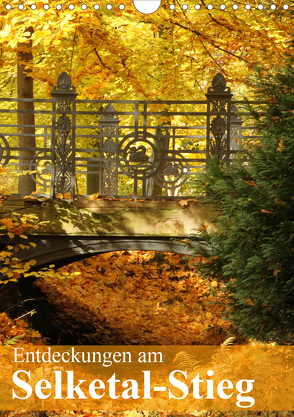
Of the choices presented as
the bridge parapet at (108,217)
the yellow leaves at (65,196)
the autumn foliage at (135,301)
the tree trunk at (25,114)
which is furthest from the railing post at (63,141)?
the autumn foliage at (135,301)

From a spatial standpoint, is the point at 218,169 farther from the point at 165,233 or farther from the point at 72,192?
the point at 72,192

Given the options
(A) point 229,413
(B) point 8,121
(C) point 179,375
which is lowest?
(C) point 179,375

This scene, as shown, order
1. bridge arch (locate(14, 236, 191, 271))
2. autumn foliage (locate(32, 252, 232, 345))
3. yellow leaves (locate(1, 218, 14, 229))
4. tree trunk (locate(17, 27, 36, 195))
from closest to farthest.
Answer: yellow leaves (locate(1, 218, 14, 229))
bridge arch (locate(14, 236, 191, 271))
tree trunk (locate(17, 27, 36, 195))
autumn foliage (locate(32, 252, 232, 345))

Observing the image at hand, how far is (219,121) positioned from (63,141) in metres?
2.41

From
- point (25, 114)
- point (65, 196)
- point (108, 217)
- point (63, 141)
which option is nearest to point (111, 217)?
point (108, 217)

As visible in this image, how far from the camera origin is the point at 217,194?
5629mm

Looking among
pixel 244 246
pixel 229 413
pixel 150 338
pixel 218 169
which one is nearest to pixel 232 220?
pixel 244 246

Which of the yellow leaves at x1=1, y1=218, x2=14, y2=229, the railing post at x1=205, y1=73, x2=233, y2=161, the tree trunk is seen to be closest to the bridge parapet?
the yellow leaves at x1=1, y1=218, x2=14, y2=229

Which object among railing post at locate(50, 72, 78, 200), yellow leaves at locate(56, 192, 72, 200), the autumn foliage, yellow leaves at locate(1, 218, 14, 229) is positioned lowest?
the autumn foliage

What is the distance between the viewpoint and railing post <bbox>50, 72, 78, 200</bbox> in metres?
7.26

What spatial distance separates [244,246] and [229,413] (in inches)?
90.3

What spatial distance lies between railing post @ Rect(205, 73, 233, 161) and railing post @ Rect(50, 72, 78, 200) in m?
2.08

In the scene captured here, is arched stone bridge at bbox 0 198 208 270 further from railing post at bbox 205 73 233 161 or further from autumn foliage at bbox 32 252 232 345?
autumn foliage at bbox 32 252 232 345

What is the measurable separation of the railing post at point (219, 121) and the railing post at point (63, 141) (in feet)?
6.82
